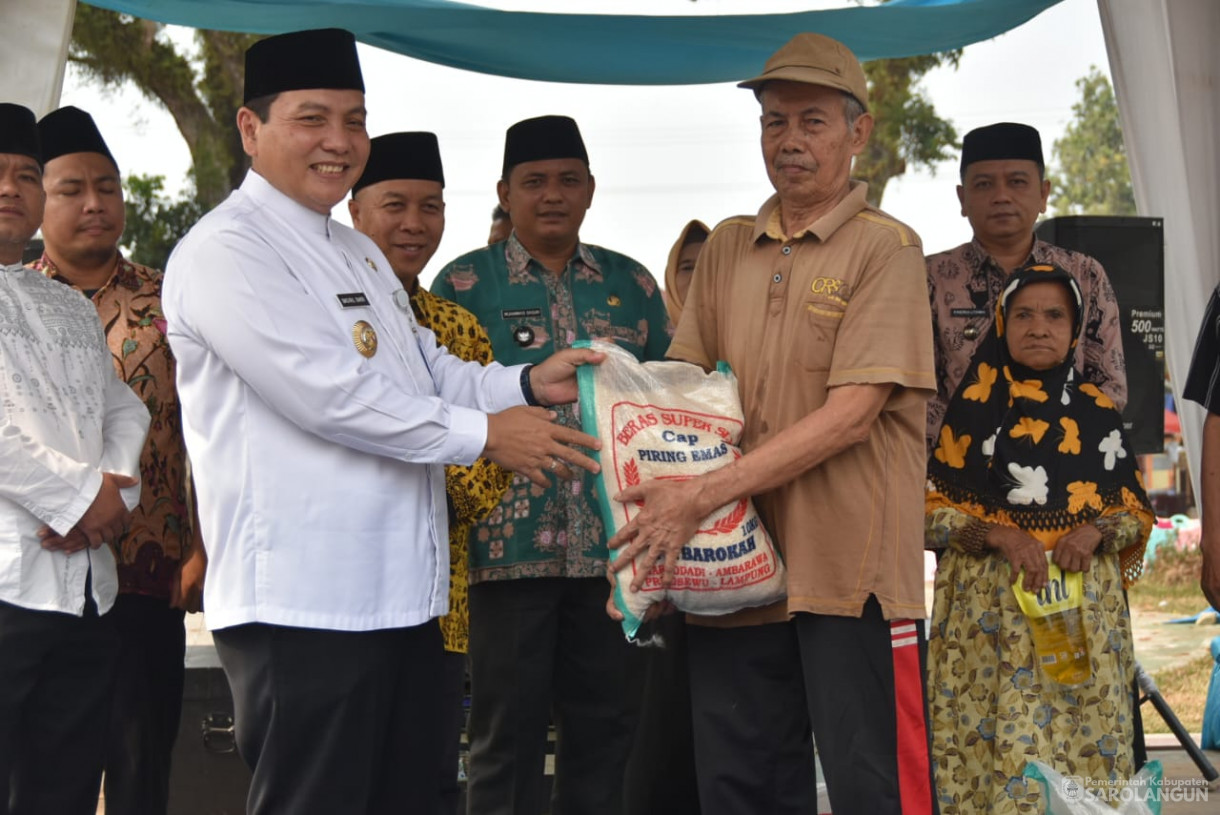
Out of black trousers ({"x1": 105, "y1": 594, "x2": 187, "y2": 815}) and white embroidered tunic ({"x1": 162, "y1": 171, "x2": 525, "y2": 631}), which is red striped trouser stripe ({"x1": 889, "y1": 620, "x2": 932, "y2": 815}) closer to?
white embroidered tunic ({"x1": 162, "y1": 171, "x2": 525, "y2": 631})

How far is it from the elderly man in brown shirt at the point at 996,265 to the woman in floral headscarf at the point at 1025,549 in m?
0.33

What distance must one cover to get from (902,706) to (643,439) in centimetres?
81

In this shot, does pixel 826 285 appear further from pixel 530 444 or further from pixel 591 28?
pixel 591 28

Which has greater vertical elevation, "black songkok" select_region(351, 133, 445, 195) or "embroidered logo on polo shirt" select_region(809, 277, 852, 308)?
"black songkok" select_region(351, 133, 445, 195)

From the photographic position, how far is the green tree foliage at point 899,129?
656 inches

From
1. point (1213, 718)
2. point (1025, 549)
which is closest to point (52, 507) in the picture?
point (1025, 549)

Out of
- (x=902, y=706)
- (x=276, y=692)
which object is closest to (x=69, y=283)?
(x=276, y=692)

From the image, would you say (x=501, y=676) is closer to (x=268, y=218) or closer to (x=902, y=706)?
(x=902, y=706)

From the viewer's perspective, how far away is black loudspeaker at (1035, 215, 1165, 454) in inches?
195

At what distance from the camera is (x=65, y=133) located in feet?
12.4

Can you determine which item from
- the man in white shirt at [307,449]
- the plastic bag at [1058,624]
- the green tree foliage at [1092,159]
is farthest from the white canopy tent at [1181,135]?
the green tree foliage at [1092,159]

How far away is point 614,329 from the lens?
13.7 feet

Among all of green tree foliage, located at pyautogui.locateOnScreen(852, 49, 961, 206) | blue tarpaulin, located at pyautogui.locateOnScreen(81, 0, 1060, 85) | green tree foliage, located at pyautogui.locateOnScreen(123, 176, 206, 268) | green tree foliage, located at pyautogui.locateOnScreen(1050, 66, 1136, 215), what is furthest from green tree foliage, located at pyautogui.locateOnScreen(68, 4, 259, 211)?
green tree foliage, located at pyautogui.locateOnScreen(1050, 66, 1136, 215)

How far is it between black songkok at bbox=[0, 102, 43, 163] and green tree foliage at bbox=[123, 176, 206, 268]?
544 inches
